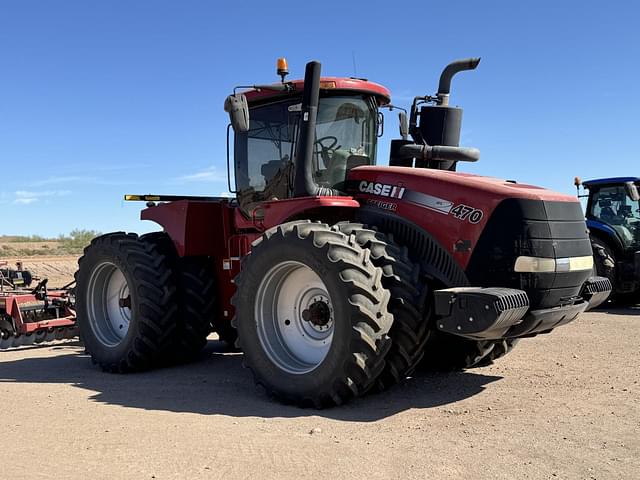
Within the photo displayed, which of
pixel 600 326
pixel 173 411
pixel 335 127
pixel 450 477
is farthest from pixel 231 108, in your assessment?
pixel 600 326

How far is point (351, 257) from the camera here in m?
5.19

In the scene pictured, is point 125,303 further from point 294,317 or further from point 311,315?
point 311,315

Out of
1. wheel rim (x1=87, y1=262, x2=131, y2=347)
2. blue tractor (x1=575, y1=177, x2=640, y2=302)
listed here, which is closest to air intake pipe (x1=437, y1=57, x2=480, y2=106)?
wheel rim (x1=87, y1=262, x2=131, y2=347)

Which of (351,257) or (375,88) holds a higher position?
(375,88)

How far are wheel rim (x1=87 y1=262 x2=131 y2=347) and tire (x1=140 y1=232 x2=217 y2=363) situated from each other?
29.8 inches

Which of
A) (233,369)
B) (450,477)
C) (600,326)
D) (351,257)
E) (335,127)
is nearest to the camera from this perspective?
(450,477)

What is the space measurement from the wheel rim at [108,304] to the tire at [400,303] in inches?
142

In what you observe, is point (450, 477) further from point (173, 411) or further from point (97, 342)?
point (97, 342)

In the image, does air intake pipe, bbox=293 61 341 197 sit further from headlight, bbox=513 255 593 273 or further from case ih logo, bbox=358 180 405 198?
headlight, bbox=513 255 593 273

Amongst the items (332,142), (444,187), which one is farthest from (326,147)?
(444,187)

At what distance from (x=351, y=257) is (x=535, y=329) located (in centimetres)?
158

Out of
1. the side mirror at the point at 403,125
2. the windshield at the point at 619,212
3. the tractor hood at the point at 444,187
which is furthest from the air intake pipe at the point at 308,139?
the windshield at the point at 619,212

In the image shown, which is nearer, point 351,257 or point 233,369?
point 351,257

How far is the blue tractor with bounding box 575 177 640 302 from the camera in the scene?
1243 cm
